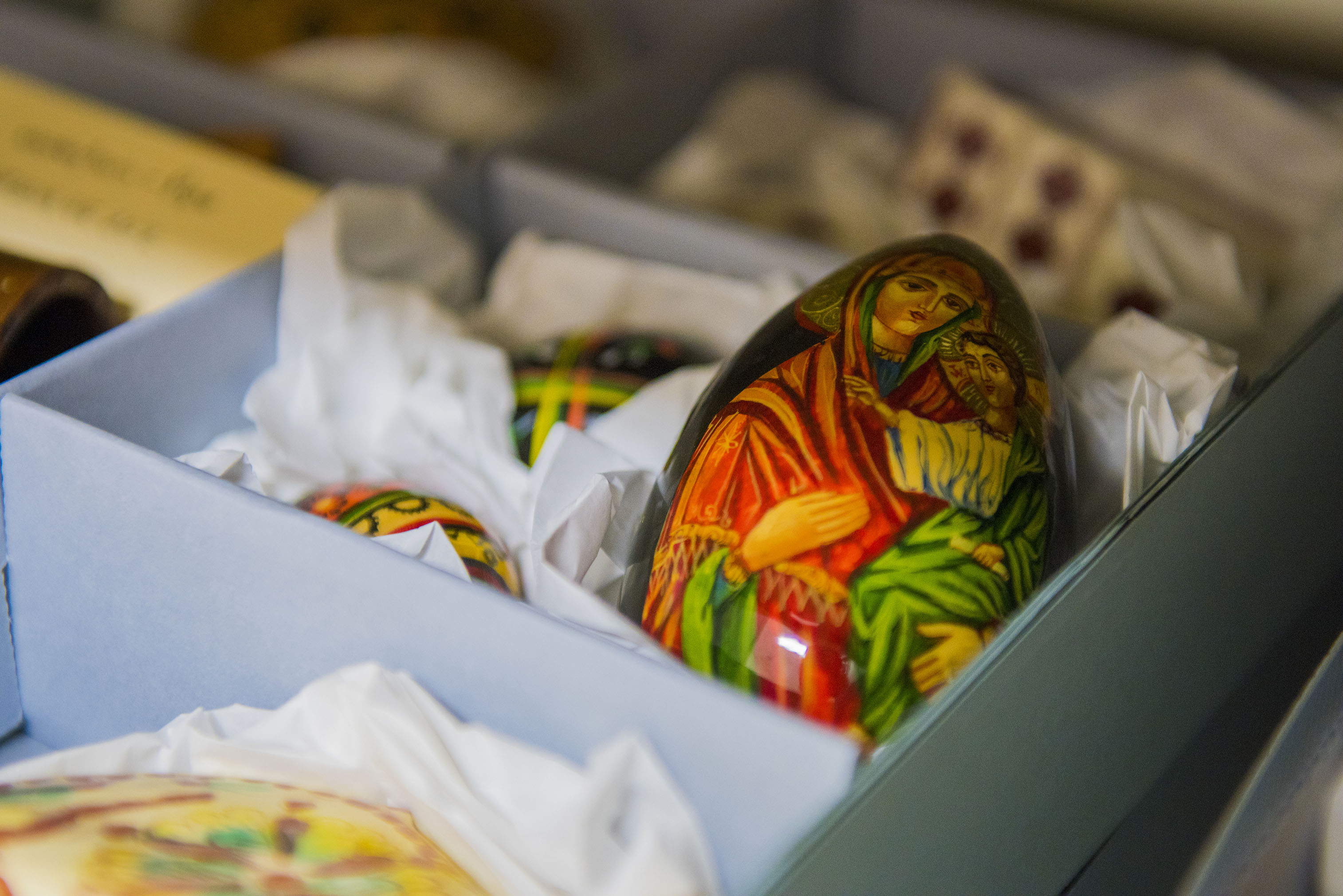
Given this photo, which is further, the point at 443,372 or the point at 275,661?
the point at 443,372

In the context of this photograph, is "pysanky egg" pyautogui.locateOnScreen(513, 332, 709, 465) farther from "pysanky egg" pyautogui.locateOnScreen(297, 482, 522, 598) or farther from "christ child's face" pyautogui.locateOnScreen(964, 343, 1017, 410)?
"christ child's face" pyautogui.locateOnScreen(964, 343, 1017, 410)

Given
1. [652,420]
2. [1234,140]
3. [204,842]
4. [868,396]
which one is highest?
[1234,140]

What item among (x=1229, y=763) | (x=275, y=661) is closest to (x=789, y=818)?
(x=275, y=661)

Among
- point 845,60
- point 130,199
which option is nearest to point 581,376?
point 130,199

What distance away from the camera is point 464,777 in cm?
52

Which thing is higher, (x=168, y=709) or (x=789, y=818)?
(x=789, y=818)

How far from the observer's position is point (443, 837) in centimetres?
52

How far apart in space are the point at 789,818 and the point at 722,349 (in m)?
0.47

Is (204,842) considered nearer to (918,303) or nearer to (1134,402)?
(918,303)

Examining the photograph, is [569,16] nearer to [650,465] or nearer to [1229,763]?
[650,465]

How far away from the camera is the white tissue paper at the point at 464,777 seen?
485mm

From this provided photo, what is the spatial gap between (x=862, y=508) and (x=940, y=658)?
72mm

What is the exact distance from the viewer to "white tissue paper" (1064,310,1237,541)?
66cm

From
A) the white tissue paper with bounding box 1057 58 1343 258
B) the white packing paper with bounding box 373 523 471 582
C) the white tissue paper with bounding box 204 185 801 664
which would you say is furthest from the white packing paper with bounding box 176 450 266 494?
the white tissue paper with bounding box 1057 58 1343 258
